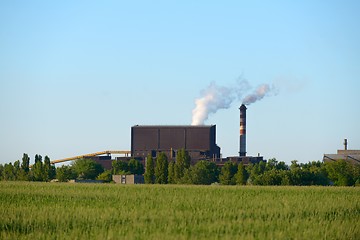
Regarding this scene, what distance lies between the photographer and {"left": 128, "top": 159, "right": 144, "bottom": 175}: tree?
191 meters

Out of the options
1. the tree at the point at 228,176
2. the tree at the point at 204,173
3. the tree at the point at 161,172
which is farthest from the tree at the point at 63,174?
the tree at the point at 228,176

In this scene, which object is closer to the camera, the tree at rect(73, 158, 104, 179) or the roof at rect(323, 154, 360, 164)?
the tree at rect(73, 158, 104, 179)

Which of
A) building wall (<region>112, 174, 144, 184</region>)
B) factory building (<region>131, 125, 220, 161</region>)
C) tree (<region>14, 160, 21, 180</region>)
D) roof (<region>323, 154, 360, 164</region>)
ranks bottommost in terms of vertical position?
building wall (<region>112, 174, 144, 184</region>)

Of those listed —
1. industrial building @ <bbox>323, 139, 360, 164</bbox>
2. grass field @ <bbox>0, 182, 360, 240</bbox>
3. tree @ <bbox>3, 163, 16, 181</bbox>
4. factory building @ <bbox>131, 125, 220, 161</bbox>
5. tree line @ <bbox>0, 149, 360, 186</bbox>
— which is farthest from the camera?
factory building @ <bbox>131, 125, 220, 161</bbox>

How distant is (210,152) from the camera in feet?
646

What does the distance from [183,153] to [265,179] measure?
43539 mm

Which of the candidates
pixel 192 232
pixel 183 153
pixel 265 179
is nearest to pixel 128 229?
pixel 192 232

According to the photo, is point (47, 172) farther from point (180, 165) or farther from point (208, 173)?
point (208, 173)

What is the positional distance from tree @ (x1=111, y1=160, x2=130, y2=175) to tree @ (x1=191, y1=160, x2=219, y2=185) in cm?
2237

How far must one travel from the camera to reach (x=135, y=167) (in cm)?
19175

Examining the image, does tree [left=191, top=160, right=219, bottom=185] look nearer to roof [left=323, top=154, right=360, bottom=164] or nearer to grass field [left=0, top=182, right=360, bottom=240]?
roof [left=323, top=154, right=360, bottom=164]

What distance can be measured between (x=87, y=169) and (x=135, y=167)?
12.6 metres

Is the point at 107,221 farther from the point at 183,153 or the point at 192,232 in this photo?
the point at 183,153

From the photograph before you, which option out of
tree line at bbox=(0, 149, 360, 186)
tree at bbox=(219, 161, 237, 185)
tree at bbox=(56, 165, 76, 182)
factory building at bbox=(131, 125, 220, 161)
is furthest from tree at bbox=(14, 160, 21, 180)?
tree at bbox=(219, 161, 237, 185)
